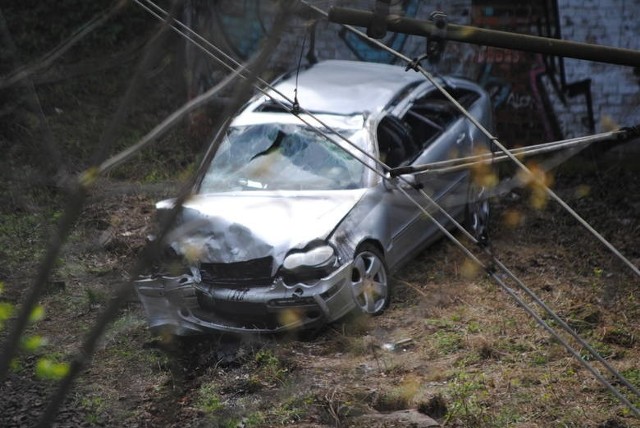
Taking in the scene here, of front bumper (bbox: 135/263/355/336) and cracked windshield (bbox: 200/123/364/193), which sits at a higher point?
cracked windshield (bbox: 200/123/364/193)

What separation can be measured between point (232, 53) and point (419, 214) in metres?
5.20

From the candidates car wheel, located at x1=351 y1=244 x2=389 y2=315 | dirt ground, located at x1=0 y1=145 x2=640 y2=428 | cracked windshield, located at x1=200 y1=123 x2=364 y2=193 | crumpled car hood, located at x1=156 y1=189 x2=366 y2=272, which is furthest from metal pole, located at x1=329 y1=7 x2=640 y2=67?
cracked windshield, located at x1=200 y1=123 x2=364 y2=193

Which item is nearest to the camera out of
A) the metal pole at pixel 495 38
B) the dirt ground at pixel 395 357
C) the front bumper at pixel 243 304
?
the metal pole at pixel 495 38

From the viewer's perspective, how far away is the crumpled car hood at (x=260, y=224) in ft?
21.0

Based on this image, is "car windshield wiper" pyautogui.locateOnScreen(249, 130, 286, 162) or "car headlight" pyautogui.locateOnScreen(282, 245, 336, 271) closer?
"car headlight" pyautogui.locateOnScreen(282, 245, 336, 271)

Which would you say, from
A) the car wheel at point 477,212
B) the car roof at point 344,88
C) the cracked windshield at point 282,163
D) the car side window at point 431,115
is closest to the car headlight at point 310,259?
the cracked windshield at point 282,163

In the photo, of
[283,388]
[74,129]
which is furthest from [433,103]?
[74,129]

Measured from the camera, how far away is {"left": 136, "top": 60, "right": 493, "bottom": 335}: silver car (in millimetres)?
6363

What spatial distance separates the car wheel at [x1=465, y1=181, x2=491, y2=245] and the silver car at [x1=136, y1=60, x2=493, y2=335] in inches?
0.7

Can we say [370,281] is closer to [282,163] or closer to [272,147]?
[282,163]

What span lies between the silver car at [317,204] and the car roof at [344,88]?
19mm

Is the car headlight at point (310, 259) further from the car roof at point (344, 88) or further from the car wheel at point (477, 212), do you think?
the car wheel at point (477, 212)

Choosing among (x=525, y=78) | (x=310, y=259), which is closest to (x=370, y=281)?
(x=310, y=259)

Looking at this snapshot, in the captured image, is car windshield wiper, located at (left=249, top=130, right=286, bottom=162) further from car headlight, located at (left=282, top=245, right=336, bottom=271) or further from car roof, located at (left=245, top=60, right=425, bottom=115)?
car headlight, located at (left=282, top=245, right=336, bottom=271)
